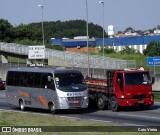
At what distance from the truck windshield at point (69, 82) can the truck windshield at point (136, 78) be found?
7.55 feet

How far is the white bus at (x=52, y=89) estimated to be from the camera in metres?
30.3

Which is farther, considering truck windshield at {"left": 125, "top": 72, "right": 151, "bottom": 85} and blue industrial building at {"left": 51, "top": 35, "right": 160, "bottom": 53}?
blue industrial building at {"left": 51, "top": 35, "right": 160, "bottom": 53}

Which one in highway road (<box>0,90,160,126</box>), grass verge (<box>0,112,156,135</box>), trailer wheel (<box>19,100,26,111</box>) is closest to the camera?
grass verge (<box>0,112,156,135</box>)

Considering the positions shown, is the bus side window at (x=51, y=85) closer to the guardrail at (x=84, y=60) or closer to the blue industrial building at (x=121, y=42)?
the guardrail at (x=84, y=60)

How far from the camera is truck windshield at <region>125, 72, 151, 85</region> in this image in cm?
3078

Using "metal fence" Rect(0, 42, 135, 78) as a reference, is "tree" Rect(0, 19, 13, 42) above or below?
above

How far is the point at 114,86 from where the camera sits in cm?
3136

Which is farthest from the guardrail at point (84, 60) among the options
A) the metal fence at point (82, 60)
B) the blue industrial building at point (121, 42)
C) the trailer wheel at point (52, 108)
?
the blue industrial building at point (121, 42)

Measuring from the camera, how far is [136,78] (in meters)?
30.9

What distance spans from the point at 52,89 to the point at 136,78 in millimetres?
4481

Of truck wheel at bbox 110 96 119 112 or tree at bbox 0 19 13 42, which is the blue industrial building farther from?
truck wheel at bbox 110 96 119 112

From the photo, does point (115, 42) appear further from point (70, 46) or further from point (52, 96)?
point (52, 96)

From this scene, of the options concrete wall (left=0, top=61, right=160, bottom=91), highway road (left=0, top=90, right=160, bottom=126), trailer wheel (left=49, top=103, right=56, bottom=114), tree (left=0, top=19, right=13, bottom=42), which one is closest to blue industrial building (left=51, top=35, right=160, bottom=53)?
tree (left=0, top=19, right=13, bottom=42)

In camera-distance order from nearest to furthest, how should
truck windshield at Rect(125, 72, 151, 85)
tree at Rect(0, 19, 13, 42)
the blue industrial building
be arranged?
A: truck windshield at Rect(125, 72, 151, 85) → tree at Rect(0, 19, 13, 42) → the blue industrial building
